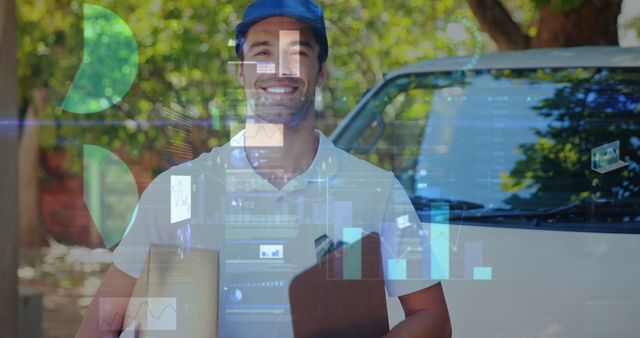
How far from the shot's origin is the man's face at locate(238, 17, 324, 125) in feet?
9.80

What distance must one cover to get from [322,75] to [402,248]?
645 millimetres

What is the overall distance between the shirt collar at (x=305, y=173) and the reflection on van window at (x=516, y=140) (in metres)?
0.42

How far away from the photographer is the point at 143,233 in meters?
2.85

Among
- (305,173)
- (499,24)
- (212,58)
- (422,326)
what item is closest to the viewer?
(422,326)

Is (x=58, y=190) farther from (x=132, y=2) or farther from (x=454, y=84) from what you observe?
(x=454, y=84)

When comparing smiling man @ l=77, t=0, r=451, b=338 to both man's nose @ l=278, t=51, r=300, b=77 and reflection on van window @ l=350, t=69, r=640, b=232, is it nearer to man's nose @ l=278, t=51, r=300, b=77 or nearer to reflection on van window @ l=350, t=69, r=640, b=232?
man's nose @ l=278, t=51, r=300, b=77

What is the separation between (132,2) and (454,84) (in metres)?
1.25

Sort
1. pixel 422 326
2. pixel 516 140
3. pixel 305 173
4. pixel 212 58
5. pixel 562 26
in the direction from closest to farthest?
1. pixel 422 326
2. pixel 305 173
3. pixel 212 58
4. pixel 516 140
5. pixel 562 26

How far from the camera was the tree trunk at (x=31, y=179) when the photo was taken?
397 centimetres

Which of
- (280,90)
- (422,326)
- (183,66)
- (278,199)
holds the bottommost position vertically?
(422,326)

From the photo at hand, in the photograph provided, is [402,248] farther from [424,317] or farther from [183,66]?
[183,66]
